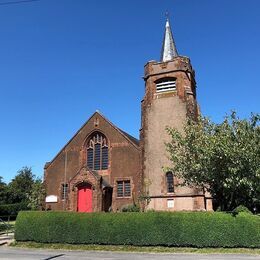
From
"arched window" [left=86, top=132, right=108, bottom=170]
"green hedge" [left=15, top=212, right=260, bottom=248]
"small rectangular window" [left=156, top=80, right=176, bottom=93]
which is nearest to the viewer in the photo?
"green hedge" [left=15, top=212, right=260, bottom=248]

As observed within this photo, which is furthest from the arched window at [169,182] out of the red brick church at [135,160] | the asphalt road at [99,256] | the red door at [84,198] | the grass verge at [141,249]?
the asphalt road at [99,256]

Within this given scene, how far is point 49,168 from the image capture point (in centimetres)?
3581

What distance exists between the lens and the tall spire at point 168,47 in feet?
116

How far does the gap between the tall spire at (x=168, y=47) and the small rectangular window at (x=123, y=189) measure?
1245 cm

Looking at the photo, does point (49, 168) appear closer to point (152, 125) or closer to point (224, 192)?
point (152, 125)

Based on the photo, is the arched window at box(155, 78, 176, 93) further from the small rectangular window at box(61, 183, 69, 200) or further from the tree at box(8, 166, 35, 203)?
the tree at box(8, 166, 35, 203)

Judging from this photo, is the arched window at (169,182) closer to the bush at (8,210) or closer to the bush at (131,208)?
the bush at (131,208)

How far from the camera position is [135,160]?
32.1 metres

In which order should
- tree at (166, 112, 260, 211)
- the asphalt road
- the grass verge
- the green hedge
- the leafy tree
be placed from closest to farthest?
the asphalt road < the grass verge < the green hedge < tree at (166, 112, 260, 211) < the leafy tree

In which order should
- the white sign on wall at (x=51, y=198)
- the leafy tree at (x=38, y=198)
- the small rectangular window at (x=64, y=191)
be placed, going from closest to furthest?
the small rectangular window at (x=64, y=191) < the white sign on wall at (x=51, y=198) < the leafy tree at (x=38, y=198)

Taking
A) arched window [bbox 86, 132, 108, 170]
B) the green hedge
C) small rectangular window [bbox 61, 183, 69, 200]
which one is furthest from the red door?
the green hedge

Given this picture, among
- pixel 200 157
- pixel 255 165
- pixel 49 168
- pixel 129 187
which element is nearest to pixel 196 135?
pixel 200 157

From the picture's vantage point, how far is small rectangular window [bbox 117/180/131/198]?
32.1m

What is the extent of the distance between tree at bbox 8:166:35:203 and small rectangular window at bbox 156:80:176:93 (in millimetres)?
25106
